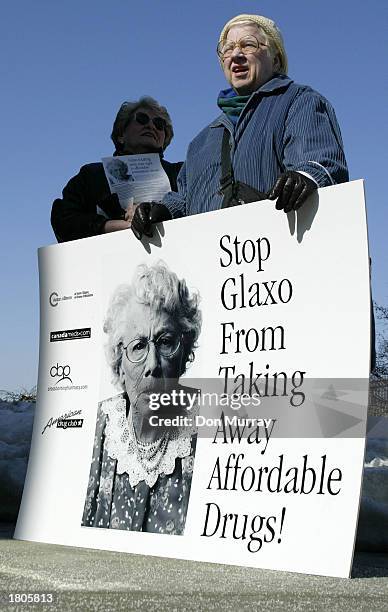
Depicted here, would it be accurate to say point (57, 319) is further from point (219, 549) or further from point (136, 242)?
point (219, 549)

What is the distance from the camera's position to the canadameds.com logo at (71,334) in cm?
420

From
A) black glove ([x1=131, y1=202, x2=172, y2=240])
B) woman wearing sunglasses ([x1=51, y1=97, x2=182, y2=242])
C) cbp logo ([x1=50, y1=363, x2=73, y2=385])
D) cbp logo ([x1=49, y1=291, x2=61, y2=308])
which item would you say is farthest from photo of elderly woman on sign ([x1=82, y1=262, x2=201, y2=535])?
woman wearing sunglasses ([x1=51, y1=97, x2=182, y2=242])

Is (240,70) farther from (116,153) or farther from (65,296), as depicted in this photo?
(65,296)

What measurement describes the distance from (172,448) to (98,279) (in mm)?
814

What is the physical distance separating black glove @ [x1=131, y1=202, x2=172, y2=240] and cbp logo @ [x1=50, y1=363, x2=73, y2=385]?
680 millimetres

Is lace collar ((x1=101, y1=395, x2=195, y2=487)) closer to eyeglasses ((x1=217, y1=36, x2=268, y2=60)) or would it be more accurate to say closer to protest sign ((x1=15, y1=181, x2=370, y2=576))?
protest sign ((x1=15, y1=181, x2=370, y2=576))

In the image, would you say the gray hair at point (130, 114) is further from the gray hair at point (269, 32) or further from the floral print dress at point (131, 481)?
the floral print dress at point (131, 481)

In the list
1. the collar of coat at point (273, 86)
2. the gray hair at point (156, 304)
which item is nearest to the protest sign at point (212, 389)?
the gray hair at point (156, 304)

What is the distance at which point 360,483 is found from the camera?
3.07 meters

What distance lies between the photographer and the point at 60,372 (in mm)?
4309

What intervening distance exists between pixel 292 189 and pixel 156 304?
0.77m

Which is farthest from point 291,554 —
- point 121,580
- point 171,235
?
point 171,235

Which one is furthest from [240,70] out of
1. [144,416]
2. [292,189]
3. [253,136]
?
[144,416]

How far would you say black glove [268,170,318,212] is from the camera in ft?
10.9
